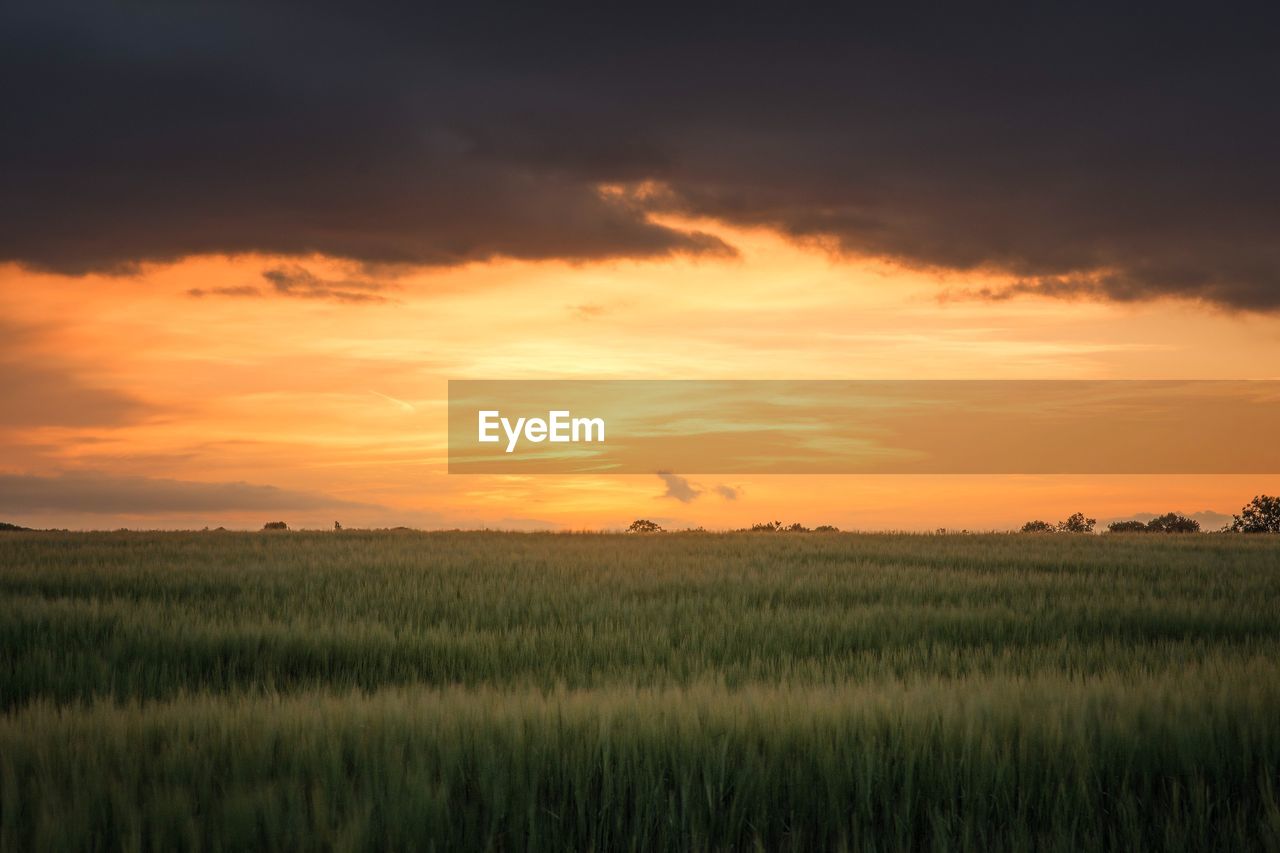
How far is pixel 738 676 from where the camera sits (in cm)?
709

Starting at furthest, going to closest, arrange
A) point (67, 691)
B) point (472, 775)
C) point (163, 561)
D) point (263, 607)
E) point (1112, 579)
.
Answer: point (163, 561)
point (1112, 579)
point (263, 607)
point (67, 691)
point (472, 775)

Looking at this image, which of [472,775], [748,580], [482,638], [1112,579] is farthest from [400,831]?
[1112,579]

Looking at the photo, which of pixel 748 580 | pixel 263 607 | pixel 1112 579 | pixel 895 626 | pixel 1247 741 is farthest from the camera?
pixel 1112 579

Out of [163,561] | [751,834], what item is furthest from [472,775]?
[163,561]

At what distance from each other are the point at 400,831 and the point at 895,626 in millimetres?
7388

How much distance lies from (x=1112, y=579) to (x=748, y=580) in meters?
5.89

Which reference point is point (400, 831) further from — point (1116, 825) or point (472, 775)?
point (1116, 825)

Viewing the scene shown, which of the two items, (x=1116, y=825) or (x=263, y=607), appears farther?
(x=263, y=607)

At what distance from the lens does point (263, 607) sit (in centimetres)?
1070

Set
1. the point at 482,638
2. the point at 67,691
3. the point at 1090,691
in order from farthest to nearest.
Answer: the point at 482,638 → the point at 67,691 → the point at 1090,691

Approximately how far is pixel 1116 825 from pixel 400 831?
2.75m

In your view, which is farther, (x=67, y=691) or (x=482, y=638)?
(x=482, y=638)

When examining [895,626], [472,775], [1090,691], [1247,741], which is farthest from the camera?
[895,626]

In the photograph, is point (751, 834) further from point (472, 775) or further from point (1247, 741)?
point (1247, 741)
